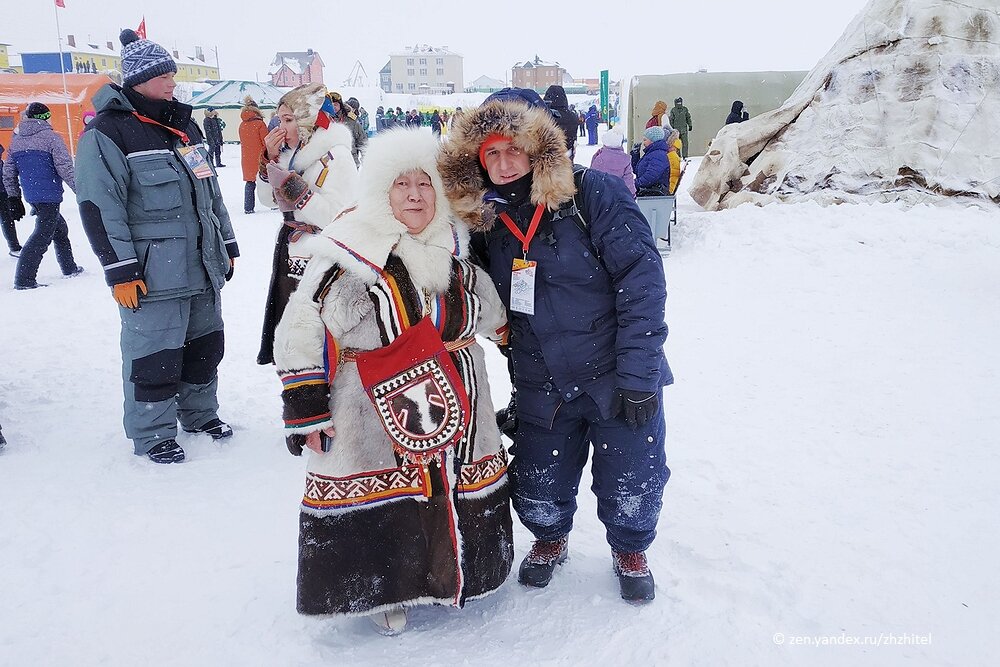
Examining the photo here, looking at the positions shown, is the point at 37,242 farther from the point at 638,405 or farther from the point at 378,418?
the point at 638,405

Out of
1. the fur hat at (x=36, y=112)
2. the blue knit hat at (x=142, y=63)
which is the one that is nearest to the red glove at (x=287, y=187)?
the blue knit hat at (x=142, y=63)

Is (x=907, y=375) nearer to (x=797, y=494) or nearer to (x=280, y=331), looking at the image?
(x=797, y=494)

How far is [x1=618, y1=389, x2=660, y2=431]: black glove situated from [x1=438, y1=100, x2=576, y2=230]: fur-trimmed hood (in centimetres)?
68

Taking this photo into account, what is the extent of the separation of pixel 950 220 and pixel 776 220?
180cm

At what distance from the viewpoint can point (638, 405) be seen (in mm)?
2244

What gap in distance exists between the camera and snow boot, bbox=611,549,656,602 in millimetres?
2443

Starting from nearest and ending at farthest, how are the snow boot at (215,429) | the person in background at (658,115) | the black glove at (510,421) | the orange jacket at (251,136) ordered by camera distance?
the black glove at (510,421)
the snow boot at (215,429)
the person in background at (658,115)
the orange jacket at (251,136)

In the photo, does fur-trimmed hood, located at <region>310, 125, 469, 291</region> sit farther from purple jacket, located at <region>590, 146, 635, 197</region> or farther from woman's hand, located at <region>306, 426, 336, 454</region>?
purple jacket, located at <region>590, 146, 635, 197</region>

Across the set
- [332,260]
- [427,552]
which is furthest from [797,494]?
[332,260]

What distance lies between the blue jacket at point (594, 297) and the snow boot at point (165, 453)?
7.20ft

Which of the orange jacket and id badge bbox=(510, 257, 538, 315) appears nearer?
id badge bbox=(510, 257, 538, 315)

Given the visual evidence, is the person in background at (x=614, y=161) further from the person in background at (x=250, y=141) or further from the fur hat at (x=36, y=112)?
the person in background at (x=250, y=141)

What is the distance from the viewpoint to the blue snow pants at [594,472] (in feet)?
7.82

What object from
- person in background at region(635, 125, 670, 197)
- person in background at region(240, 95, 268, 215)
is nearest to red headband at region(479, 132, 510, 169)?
person in background at region(635, 125, 670, 197)
